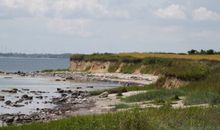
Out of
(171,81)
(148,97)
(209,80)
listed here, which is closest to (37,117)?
(148,97)

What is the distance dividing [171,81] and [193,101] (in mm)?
18621

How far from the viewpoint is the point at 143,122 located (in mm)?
19094

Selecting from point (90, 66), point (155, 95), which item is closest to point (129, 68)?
point (90, 66)

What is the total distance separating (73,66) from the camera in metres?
130

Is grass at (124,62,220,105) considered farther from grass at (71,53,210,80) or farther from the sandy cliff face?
the sandy cliff face

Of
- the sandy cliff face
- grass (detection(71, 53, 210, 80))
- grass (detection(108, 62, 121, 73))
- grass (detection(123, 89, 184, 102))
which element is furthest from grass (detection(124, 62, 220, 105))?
the sandy cliff face

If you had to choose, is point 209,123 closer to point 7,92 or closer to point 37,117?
point 37,117

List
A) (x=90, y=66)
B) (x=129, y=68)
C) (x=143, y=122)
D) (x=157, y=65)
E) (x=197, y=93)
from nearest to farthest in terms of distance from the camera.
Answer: (x=143, y=122) → (x=197, y=93) → (x=157, y=65) → (x=129, y=68) → (x=90, y=66)

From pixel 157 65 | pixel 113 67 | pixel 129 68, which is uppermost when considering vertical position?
pixel 157 65

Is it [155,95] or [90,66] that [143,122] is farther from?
[90,66]

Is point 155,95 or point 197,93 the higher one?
point 197,93

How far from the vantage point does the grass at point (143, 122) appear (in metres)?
19.0

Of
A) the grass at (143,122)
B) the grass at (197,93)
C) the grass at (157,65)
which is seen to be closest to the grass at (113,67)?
the grass at (157,65)

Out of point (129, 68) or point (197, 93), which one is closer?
point (197, 93)
